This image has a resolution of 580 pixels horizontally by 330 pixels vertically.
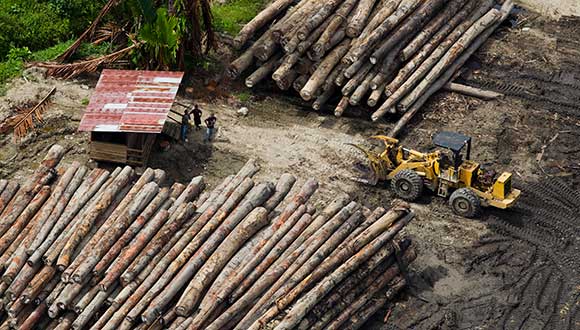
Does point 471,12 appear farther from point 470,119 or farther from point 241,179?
point 241,179

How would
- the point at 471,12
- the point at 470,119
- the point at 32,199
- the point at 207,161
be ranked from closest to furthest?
the point at 32,199, the point at 207,161, the point at 470,119, the point at 471,12

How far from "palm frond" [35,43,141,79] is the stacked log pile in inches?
360

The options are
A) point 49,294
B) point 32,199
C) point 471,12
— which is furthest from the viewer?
point 471,12

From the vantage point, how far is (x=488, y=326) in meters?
23.8

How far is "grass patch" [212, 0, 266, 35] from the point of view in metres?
37.1

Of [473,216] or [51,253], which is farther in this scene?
[473,216]

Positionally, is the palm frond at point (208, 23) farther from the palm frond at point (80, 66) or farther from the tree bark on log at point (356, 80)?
the tree bark on log at point (356, 80)

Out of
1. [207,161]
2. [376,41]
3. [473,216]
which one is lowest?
[207,161]

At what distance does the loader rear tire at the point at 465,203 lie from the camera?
27.1 m

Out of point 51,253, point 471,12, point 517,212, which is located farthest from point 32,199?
point 471,12

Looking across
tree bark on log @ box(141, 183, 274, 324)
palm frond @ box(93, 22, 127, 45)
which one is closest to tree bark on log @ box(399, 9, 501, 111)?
tree bark on log @ box(141, 183, 274, 324)

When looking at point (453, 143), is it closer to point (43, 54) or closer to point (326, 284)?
point (326, 284)

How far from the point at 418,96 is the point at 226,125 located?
660 cm

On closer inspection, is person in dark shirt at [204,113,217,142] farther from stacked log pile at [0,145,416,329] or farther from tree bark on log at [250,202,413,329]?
tree bark on log at [250,202,413,329]
